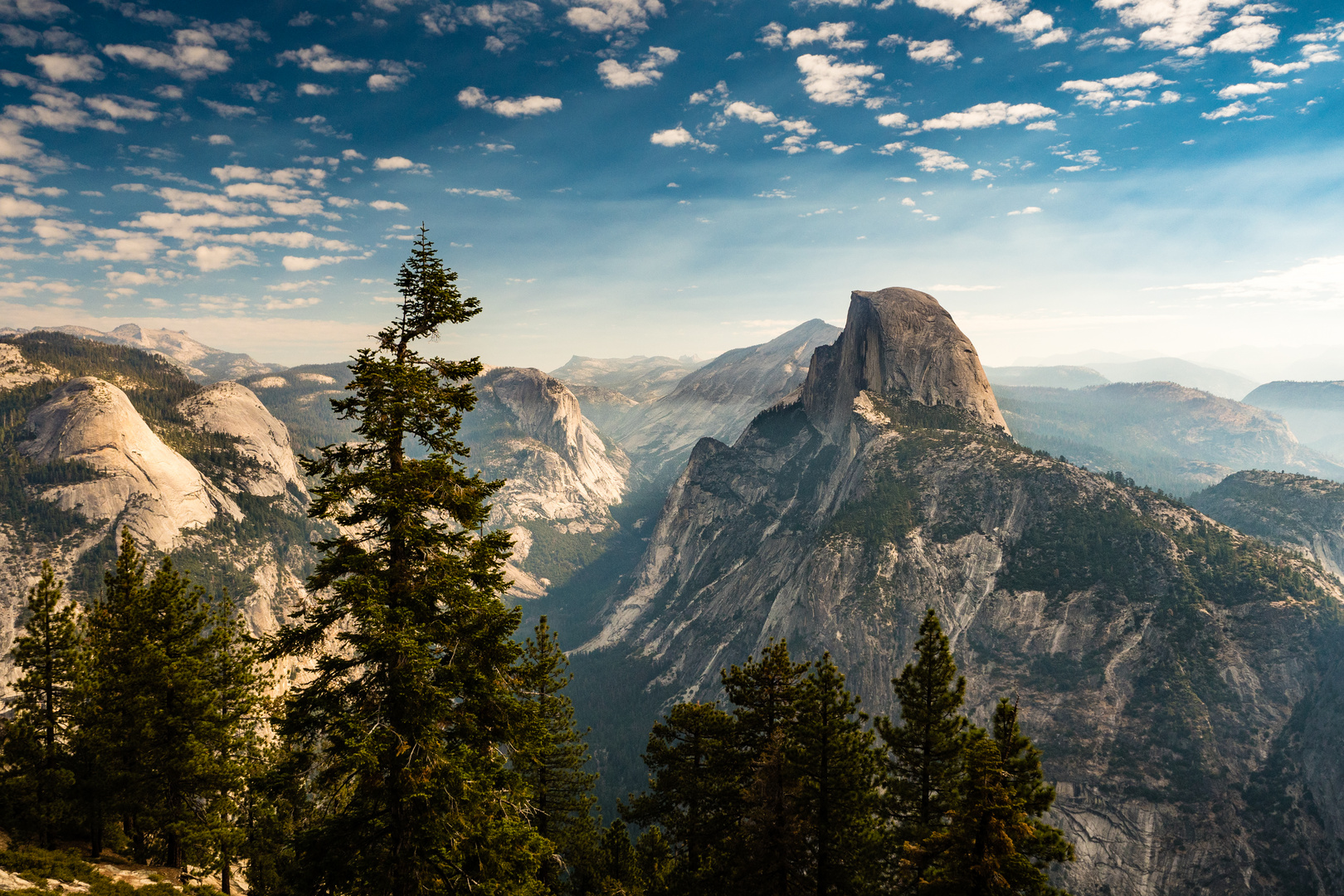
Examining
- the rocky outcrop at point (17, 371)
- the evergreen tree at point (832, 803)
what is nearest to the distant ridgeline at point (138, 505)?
the rocky outcrop at point (17, 371)

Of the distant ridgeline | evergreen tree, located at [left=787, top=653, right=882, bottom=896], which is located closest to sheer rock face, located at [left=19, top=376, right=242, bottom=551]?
the distant ridgeline

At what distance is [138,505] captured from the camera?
136 meters

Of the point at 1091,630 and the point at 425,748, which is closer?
the point at 425,748

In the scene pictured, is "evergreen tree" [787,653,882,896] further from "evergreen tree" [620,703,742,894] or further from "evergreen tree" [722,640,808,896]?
"evergreen tree" [620,703,742,894]

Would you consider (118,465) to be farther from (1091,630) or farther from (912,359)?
(1091,630)

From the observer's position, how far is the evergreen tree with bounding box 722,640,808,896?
20.5 m

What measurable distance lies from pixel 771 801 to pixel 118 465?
176019 mm

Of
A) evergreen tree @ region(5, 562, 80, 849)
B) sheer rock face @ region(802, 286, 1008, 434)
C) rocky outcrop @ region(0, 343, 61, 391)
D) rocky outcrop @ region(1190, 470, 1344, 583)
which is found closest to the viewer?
evergreen tree @ region(5, 562, 80, 849)

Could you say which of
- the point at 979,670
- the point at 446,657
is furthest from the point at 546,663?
the point at 979,670

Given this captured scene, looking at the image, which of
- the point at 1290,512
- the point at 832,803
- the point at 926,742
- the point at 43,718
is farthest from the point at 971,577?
the point at 43,718

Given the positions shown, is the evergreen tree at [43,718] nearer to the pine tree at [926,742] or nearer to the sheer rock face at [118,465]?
the pine tree at [926,742]

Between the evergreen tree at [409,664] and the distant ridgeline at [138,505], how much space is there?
137m

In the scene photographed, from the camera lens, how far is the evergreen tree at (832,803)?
71.9ft

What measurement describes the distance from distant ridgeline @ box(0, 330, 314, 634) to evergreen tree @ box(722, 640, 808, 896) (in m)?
139
